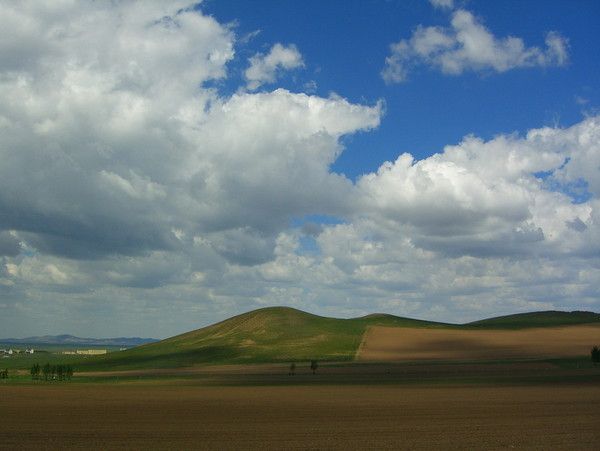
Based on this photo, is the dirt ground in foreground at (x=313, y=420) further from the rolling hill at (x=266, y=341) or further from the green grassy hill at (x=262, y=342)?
the green grassy hill at (x=262, y=342)

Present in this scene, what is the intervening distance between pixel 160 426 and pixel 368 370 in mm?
69224

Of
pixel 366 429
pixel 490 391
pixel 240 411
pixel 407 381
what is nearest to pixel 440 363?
pixel 407 381

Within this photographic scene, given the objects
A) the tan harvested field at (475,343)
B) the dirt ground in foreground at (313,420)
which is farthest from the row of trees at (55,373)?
the tan harvested field at (475,343)

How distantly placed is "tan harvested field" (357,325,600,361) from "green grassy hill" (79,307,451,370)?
563cm

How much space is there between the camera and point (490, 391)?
62062 mm

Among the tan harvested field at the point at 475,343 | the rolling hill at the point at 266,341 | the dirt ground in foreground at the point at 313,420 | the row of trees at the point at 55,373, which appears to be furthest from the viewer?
the rolling hill at the point at 266,341

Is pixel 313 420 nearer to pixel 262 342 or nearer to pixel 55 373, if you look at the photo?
pixel 55 373

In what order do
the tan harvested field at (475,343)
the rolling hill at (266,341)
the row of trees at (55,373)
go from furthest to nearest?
1. the rolling hill at (266,341)
2. the tan harvested field at (475,343)
3. the row of trees at (55,373)

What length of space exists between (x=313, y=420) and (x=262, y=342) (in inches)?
4577

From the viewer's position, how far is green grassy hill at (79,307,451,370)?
461 feet

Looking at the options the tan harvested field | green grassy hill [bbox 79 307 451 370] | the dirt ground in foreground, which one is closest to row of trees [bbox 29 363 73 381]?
green grassy hill [bbox 79 307 451 370]

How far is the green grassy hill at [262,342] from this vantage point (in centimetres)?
14038

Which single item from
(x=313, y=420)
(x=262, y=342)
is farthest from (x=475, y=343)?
(x=313, y=420)

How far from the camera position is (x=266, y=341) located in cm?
15550
